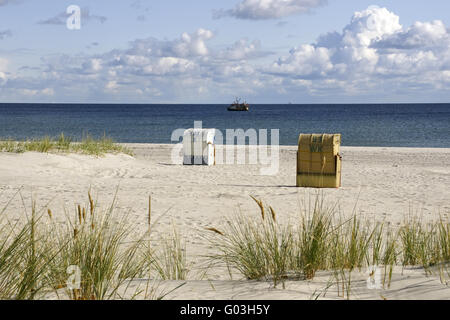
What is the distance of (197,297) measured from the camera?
3092 millimetres

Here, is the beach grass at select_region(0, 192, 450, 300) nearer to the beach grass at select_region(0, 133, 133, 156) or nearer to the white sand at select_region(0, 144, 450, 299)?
the white sand at select_region(0, 144, 450, 299)

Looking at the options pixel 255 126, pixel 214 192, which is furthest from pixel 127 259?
pixel 255 126

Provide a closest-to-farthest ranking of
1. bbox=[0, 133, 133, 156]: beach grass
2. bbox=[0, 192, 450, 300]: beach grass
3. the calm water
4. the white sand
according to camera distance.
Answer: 1. bbox=[0, 192, 450, 300]: beach grass
2. the white sand
3. bbox=[0, 133, 133, 156]: beach grass
4. the calm water

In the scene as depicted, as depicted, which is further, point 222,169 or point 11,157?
point 222,169

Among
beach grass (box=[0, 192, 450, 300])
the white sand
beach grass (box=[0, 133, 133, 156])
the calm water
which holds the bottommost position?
the white sand

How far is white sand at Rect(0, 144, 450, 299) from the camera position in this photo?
11.1 ft

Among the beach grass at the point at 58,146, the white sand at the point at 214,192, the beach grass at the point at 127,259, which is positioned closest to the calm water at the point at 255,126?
the beach grass at the point at 58,146

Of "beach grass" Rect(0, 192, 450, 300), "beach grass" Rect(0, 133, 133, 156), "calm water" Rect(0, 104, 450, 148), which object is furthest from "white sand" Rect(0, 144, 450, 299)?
"calm water" Rect(0, 104, 450, 148)

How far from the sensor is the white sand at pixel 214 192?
3393 mm

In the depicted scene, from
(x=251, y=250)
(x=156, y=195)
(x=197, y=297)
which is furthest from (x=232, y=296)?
(x=156, y=195)

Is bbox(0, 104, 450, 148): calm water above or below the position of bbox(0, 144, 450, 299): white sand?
above

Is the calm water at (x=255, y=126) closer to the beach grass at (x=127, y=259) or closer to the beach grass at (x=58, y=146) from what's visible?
the beach grass at (x=58, y=146)
